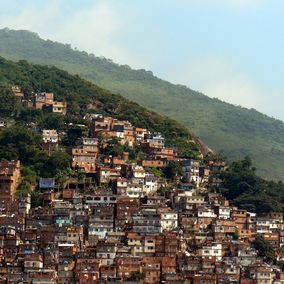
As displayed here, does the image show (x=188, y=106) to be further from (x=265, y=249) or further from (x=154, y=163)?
(x=265, y=249)

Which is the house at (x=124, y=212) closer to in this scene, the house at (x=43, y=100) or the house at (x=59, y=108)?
the house at (x=59, y=108)

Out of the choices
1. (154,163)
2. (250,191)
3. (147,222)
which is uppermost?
(154,163)

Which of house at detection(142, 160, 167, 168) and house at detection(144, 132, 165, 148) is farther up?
house at detection(144, 132, 165, 148)

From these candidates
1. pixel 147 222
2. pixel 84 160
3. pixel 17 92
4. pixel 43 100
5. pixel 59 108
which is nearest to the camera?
pixel 147 222

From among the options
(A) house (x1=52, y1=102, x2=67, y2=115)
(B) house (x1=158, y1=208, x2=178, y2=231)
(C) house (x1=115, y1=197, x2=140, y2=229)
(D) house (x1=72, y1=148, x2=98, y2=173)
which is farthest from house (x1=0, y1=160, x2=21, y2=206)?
(A) house (x1=52, y1=102, x2=67, y2=115)

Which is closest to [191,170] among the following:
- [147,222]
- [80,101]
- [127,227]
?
[147,222]

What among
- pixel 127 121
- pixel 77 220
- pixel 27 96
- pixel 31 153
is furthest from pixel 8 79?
pixel 77 220

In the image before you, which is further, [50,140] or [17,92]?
[17,92]

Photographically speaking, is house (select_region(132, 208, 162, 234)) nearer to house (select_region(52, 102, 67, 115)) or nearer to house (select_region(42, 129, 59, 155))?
house (select_region(42, 129, 59, 155))

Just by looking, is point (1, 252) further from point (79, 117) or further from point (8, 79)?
point (8, 79)

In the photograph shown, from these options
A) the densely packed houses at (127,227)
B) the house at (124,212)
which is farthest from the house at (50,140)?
the house at (124,212)
